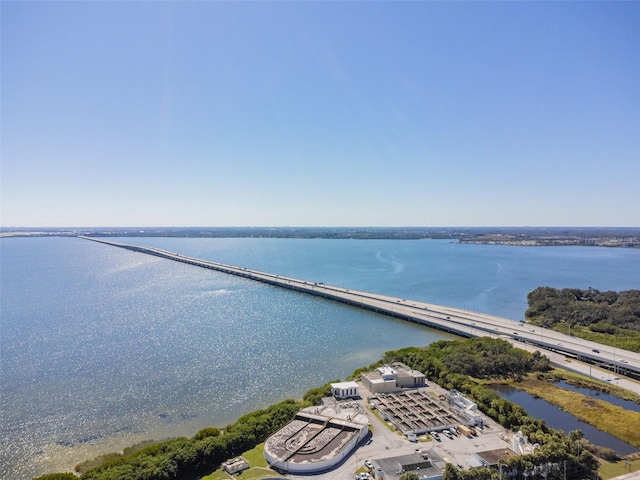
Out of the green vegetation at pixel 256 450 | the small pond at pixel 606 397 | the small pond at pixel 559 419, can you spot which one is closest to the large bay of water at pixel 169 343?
the green vegetation at pixel 256 450

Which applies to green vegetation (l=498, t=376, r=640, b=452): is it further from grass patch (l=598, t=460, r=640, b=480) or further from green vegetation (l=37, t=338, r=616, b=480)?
green vegetation (l=37, t=338, r=616, b=480)

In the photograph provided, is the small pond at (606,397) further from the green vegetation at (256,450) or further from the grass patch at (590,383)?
the green vegetation at (256,450)

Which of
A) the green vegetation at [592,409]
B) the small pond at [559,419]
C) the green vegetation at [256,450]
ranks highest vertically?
the green vegetation at [256,450]

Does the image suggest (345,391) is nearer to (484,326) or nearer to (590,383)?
(590,383)

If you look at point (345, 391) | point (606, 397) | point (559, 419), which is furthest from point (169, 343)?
point (606, 397)

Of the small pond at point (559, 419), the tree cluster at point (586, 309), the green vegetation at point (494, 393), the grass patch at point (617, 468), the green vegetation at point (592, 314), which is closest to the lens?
the green vegetation at point (494, 393)

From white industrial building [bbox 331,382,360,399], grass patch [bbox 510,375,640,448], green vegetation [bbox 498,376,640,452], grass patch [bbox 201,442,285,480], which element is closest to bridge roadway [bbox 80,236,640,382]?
green vegetation [bbox 498,376,640,452]
